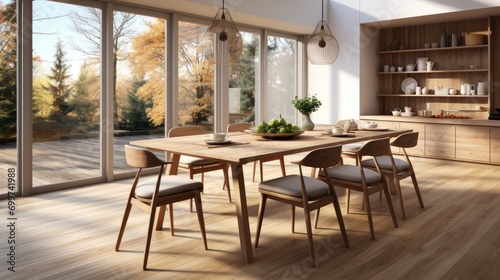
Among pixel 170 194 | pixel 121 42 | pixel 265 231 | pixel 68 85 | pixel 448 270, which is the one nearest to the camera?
pixel 448 270

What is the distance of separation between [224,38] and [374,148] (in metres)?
1.50

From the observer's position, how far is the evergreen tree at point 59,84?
15.2 feet

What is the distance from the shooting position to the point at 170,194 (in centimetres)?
281

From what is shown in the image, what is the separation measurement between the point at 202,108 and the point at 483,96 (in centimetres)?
428

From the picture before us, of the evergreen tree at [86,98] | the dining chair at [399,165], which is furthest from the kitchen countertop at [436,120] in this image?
the evergreen tree at [86,98]

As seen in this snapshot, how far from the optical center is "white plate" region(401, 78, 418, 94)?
299 inches

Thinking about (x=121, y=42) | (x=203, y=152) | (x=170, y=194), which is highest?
(x=121, y=42)

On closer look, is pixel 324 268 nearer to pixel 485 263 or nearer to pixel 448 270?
pixel 448 270

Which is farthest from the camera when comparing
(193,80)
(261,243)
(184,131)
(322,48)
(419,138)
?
(419,138)

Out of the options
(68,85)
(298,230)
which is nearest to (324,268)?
(298,230)

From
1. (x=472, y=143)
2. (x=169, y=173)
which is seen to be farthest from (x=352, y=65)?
(x=169, y=173)

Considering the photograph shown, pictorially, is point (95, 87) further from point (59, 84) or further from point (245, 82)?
point (245, 82)

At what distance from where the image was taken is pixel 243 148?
121 inches

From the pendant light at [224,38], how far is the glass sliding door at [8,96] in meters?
2.03
